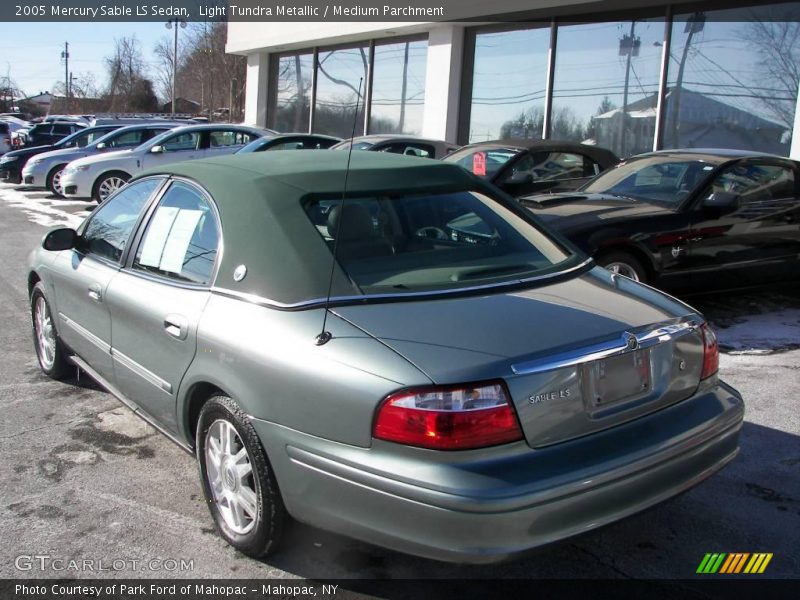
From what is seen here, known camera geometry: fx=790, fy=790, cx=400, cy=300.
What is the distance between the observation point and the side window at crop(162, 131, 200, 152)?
15.2 m

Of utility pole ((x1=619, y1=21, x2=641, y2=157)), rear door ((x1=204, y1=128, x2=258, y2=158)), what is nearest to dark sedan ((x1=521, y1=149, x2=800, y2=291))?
utility pole ((x1=619, y1=21, x2=641, y2=157))

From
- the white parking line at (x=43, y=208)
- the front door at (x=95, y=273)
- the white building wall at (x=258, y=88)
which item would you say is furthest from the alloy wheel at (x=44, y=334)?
the white building wall at (x=258, y=88)

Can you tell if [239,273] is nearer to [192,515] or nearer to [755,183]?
[192,515]

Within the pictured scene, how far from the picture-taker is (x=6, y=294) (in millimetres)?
7867

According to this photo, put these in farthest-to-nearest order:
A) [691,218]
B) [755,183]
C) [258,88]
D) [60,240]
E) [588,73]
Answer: [258,88] < [588,73] < [755,183] < [691,218] < [60,240]

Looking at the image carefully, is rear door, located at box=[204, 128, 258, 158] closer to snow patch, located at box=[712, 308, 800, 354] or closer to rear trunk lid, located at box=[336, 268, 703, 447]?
snow patch, located at box=[712, 308, 800, 354]

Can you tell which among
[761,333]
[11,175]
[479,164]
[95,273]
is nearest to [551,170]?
[479,164]

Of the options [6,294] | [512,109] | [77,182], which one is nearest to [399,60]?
[512,109]

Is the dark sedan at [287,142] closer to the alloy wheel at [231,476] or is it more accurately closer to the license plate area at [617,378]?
the alloy wheel at [231,476]

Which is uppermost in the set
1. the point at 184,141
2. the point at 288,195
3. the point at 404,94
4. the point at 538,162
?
the point at 404,94

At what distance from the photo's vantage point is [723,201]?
21.7 ft

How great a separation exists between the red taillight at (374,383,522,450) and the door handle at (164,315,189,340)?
118cm

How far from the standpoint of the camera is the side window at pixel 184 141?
15234 millimetres

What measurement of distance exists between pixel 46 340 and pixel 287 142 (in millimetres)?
9599
